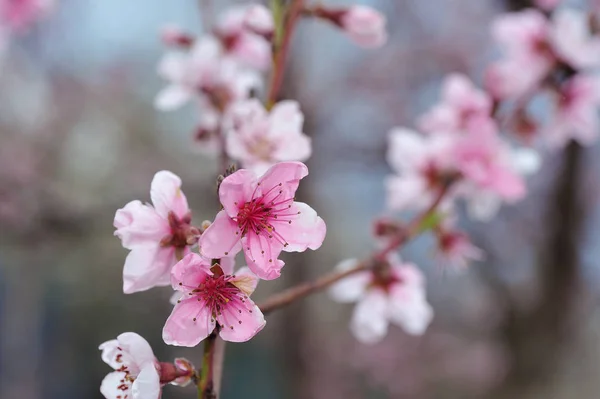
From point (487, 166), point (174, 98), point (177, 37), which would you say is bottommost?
point (487, 166)

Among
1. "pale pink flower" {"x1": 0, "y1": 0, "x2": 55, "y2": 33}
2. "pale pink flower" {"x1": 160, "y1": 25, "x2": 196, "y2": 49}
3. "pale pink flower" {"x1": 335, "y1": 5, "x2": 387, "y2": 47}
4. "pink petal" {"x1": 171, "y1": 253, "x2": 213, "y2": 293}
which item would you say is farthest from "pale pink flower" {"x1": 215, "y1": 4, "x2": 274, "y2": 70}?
"pale pink flower" {"x1": 0, "y1": 0, "x2": 55, "y2": 33}

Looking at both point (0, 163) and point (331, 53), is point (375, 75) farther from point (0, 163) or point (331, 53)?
point (0, 163)

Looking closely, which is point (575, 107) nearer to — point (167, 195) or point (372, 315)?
point (372, 315)

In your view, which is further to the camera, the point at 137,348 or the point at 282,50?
the point at 282,50

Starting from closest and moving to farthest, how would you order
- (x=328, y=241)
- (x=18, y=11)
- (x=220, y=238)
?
(x=220, y=238), (x=18, y=11), (x=328, y=241)

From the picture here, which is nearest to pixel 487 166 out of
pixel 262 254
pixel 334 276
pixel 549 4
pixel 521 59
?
pixel 521 59

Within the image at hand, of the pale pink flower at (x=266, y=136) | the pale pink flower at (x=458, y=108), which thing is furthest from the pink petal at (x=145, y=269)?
the pale pink flower at (x=458, y=108)

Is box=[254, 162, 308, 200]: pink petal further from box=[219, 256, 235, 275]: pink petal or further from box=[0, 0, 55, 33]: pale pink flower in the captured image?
box=[0, 0, 55, 33]: pale pink flower

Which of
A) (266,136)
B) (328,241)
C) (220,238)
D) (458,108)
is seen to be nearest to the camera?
(220,238)
